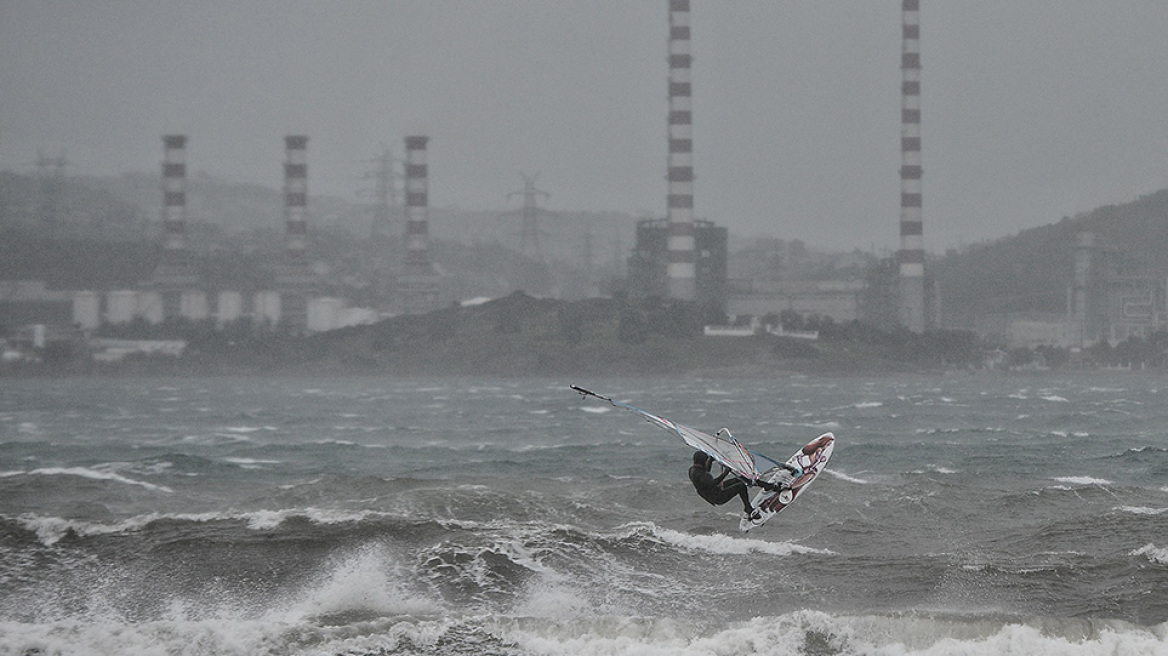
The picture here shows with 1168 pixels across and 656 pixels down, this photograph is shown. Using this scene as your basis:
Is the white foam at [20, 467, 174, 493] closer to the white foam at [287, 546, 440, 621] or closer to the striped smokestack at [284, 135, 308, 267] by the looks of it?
the white foam at [287, 546, 440, 621]

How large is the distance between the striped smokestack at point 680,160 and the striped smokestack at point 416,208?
872 inches

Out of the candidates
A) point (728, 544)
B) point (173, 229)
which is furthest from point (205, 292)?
point (728, 544)

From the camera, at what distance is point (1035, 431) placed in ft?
130

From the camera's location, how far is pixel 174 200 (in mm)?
118750

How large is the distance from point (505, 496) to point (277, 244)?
12933 cm

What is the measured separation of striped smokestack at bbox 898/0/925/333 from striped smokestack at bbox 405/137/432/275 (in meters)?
40.4

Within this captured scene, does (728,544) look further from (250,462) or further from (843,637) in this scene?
(250,462)

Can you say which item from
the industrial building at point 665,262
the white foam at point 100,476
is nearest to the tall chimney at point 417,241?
the industrial building at point 665,262

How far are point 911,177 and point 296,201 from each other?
52052mm

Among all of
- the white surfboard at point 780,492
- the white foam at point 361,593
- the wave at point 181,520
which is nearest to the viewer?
the white foam at point 361,593

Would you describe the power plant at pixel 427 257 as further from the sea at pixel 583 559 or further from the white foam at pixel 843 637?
the white foam at pixel 843 637

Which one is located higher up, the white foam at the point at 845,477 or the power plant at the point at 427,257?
the power plant at the point at 427,257

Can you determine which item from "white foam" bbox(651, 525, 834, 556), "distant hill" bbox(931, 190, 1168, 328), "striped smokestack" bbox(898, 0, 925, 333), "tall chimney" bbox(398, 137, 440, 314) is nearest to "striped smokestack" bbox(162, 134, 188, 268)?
"tall chimney" bbox(398, 137, 440, 314)

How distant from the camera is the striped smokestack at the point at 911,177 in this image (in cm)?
11238
